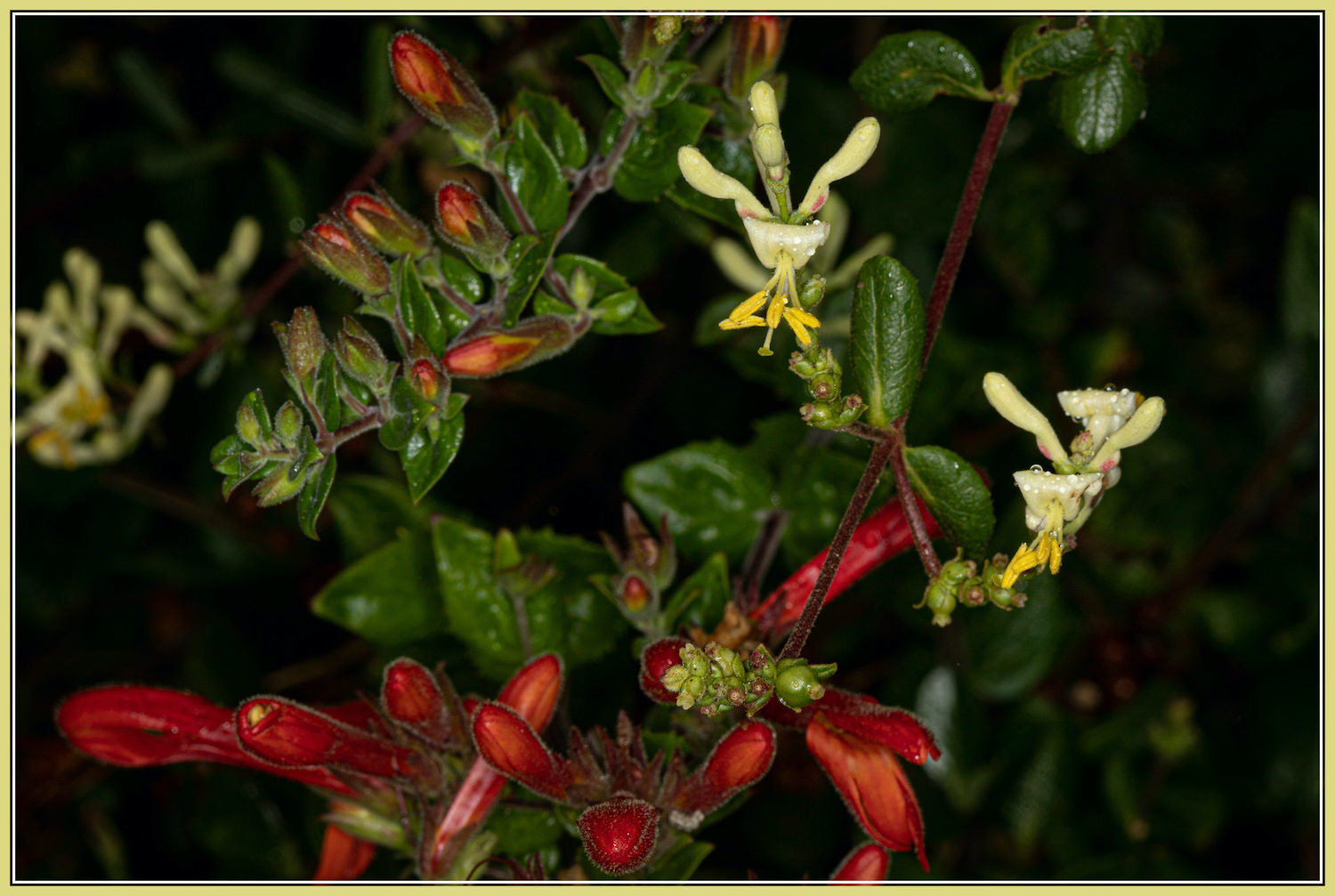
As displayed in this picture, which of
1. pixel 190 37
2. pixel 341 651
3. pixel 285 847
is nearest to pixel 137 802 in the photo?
pixel 285 847

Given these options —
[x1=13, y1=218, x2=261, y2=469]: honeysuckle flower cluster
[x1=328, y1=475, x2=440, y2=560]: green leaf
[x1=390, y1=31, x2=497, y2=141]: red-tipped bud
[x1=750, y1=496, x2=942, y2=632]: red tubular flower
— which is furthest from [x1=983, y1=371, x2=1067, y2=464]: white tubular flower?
[x1=13, y1=218, x2=261, y2=469]: honeysuckle flower cluster

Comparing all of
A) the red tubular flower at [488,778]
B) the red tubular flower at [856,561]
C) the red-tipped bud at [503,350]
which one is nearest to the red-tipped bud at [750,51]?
the red-tipped bud at [503,350]

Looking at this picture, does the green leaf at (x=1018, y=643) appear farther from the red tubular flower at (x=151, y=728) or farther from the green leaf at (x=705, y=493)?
the red tubular flower at (x=151, y=728)

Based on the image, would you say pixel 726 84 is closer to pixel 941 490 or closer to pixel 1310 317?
pixel 941 490

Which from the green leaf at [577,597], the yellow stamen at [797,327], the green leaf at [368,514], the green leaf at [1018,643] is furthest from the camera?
the green leaf at [1018,643]

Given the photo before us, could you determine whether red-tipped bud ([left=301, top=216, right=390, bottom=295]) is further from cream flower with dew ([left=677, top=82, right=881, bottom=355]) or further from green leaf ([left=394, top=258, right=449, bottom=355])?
cream flower with dew ([left=677, top=82, right=881, bottom=355])

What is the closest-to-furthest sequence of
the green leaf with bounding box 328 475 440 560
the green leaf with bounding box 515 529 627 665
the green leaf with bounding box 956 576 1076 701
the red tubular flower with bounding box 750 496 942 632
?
the red tubular flower with bounding box 750 496 942 632, the green leaf with bounding box 515 529 627 665, the green leaf with bounding box 328 475 440 560, the green leaf with bounding box 956 576 1076 701

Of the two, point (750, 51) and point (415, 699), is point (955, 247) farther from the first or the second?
point (415, 699)
